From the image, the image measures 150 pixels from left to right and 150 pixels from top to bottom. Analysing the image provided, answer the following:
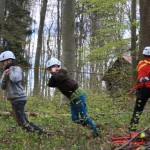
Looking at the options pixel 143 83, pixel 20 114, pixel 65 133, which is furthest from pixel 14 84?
pixel 143 83

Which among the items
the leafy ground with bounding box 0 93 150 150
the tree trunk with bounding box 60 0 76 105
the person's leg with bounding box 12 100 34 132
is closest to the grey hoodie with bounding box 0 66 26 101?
the person's leg with bounding box 12 100 34 132

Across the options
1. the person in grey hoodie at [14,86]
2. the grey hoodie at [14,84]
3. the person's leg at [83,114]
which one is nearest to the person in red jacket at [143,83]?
the person's leg at [83,114]

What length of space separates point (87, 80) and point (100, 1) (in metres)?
3.78

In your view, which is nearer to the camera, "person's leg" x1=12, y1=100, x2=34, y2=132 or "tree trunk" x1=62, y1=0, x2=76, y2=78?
"person's leg" x1=12, y1=100, x2=34, y2=132

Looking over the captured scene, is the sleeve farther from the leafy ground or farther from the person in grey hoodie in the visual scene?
the leafy ground

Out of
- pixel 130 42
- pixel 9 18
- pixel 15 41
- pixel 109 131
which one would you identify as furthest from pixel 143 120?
pixel 9 18

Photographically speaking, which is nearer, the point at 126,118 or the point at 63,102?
the point at 126,118

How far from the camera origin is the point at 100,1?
15.3 m

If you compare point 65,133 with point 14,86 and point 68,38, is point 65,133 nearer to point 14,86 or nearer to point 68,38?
point 14,86

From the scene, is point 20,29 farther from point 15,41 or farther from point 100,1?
point 100,1

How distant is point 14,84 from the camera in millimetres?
7395

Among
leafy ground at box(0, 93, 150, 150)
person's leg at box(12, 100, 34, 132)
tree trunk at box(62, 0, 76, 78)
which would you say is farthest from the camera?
tree trunk at box(62, 0, 76, 78)

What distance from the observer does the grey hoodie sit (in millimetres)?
7238

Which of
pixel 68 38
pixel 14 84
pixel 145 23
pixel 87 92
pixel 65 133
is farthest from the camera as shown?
pixel 87 92
